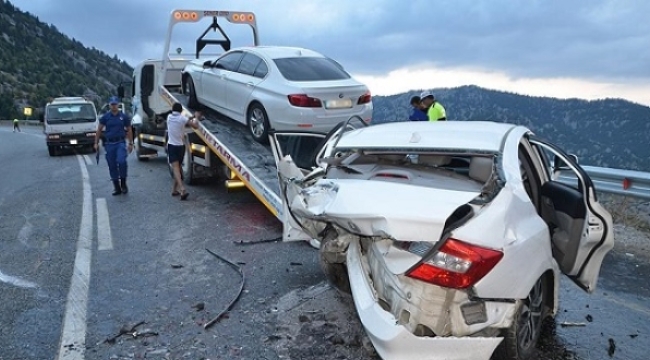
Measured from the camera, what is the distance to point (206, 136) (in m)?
8.99

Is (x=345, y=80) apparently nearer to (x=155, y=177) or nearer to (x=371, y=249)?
(x=371, y=249)

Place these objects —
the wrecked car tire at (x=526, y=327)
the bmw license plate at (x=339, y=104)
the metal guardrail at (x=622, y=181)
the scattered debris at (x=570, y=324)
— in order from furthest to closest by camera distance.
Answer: the bmw license plate at (x=339, y=104) → the metal guardrail at (x=622, y=181) → the scattered debris at (x=570, y=324) → the wrecked car tire at (x=526, y=327)

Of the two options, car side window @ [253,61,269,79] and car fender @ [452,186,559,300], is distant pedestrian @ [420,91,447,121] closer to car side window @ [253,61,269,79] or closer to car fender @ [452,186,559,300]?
car side window @ [253,61,269,79]

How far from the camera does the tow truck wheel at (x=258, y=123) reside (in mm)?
8125

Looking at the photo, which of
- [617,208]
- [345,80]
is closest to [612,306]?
[617,208]

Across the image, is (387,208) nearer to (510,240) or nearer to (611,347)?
(510,240)

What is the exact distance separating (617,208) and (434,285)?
655cm

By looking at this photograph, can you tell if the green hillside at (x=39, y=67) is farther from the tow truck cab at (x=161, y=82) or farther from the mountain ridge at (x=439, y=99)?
the tow truck cab at (x=161, y=82)

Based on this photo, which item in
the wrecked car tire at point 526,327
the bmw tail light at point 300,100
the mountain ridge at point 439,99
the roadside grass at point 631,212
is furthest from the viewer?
the mountain ridge at point 439,99

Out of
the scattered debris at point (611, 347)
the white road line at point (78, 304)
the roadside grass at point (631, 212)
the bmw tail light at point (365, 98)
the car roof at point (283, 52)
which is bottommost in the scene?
the white road line at point (78, 304)

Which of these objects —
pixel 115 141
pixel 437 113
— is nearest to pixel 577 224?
pixel 437 113

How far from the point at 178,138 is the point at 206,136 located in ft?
2.60

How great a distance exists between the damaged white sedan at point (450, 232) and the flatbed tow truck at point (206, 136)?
116 cm

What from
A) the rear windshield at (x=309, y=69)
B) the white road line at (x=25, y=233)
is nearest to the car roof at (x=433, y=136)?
the rear windshield at (x=309, y=69)
